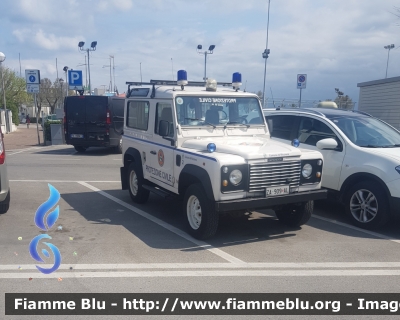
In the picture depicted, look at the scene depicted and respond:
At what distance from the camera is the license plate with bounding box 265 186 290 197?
565cm

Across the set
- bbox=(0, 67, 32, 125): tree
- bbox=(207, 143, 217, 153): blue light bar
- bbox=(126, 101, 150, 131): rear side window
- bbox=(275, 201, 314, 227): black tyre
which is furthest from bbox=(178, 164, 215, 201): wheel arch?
bbox=(0, 67, 32, 125): tree

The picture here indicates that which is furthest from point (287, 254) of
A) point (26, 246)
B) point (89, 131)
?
point (89, 131)

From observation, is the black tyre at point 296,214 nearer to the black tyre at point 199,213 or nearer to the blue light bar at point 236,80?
the black tyre at point 199,213

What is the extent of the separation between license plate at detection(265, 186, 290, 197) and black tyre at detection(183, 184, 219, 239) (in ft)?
2.54

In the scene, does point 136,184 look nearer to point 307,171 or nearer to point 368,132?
point 307,171

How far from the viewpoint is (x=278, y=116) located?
8.55m

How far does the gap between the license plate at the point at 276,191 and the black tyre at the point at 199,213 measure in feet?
2.54

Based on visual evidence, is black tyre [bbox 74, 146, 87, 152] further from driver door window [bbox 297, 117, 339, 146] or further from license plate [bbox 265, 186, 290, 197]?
license plate [bbox 265, 186, 290, 197]

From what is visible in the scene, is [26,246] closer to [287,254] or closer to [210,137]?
[210,137]

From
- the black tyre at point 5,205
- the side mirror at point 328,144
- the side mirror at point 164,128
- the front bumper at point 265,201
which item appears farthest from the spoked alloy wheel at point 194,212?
the black tyre at point 5,205

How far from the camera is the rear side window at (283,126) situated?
8170 mm

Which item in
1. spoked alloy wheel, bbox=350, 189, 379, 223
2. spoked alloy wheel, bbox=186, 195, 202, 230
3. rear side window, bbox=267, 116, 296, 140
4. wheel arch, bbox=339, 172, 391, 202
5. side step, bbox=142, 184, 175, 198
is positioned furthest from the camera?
rear side window, bbox=267, 116, 296, 140

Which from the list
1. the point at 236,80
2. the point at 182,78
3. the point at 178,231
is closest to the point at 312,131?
the point at 236,80

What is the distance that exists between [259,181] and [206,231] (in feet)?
3.35
